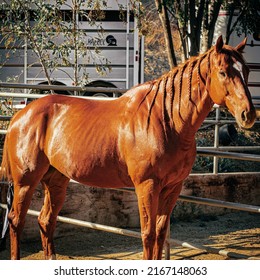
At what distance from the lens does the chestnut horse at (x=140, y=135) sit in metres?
4.58

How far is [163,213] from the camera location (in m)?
5.02

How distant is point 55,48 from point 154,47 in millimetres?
13356

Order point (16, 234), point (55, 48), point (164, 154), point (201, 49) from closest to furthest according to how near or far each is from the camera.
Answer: point (164, 154), point (16, 234), point (55, 48), point (201, 49)

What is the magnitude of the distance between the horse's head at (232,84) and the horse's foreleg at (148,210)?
2.30ft

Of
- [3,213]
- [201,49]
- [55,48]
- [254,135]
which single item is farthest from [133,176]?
[201,49]

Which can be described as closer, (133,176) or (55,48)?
(133,176)

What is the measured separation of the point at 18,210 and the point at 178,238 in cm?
272

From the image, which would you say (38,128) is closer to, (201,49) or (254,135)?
(254,135)

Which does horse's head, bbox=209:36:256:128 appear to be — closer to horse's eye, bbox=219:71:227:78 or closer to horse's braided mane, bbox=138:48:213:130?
horse's eye, bbox=219:71:227:78

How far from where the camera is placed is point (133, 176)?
15.6 feet

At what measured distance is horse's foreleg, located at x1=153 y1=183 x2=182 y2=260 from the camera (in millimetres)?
4949

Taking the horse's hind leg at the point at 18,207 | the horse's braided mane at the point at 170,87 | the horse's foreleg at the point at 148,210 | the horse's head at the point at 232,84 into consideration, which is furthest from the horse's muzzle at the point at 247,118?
the horse's hind leg at the point at 18,207

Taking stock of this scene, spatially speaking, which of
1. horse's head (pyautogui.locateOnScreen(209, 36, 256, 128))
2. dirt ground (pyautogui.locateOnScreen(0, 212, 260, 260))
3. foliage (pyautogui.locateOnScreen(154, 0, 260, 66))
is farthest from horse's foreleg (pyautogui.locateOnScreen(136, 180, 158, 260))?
foliage (pyautogui.locateOnScreen(154, 0, 260, 66))

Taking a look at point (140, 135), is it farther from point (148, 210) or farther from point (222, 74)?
point (222, 74)
